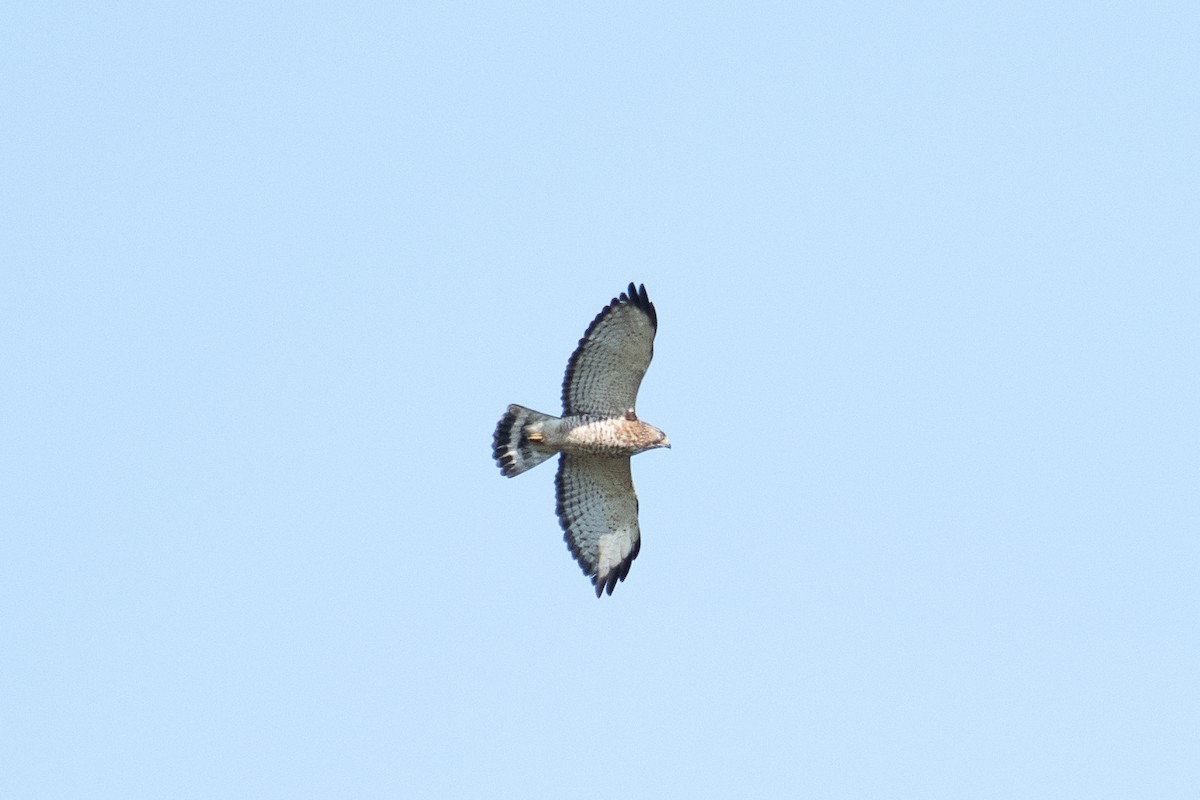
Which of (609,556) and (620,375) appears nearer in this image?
(620,375)

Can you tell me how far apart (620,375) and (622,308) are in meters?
0.65

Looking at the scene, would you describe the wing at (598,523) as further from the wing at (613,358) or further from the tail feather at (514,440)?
the wing at (613,358)

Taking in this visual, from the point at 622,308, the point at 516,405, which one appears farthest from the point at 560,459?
the point at 622,308

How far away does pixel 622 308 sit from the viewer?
16.0 meters

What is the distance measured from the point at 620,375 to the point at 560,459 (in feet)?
4.19

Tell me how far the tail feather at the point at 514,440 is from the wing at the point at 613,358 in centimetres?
40

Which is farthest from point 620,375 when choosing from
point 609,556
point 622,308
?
point 609,556

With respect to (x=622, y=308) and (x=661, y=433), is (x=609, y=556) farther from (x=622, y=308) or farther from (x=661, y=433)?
(x=622, y=308)

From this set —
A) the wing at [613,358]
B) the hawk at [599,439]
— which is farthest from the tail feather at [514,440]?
the wing at [613,358]

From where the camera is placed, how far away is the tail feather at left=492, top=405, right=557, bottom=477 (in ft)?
55.0

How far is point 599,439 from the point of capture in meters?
16.6

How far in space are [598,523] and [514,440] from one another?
1.24m

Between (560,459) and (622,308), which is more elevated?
(622,308)

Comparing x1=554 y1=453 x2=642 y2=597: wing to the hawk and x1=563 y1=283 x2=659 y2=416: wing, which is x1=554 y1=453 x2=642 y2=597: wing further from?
x1=563 y1=283 x2=659 y2=416: wing
